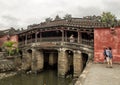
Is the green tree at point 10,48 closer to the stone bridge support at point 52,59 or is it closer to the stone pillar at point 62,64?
the stone bridge support at point 52,59

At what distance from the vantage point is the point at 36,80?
21344 mm

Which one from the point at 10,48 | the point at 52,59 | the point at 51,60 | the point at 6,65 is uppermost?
the point at 10,48

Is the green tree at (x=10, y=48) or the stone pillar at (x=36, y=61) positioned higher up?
the green tree at (x=10, y=48)

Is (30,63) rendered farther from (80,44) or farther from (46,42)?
(80,44)

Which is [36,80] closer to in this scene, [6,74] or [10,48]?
[6,74]

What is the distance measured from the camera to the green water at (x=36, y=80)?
20.1m

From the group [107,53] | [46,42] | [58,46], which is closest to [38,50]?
[46,42]

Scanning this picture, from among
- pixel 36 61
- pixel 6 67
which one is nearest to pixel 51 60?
pixel 36 61

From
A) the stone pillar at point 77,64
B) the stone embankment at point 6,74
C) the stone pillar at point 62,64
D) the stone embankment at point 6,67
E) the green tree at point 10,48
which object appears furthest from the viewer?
the green tree at point 10,48

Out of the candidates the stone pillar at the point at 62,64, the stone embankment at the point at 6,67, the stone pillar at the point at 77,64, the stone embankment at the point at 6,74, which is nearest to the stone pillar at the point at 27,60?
the stone embankment at the point at 6,67

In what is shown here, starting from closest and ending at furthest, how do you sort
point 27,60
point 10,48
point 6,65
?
1. point 6,65
2. point 27,60
3. point 10,48

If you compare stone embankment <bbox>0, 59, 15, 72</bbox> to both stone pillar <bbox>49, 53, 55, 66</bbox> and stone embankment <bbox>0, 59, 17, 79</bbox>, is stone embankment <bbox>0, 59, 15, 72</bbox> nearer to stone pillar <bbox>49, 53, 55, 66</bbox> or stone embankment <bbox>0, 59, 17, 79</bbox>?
stone embankment <bbox>0, 59, 17, 79</bbox>

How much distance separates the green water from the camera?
20.1 metres

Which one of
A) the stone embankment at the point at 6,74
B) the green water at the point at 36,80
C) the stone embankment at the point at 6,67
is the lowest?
the green water at the point at 36,80
